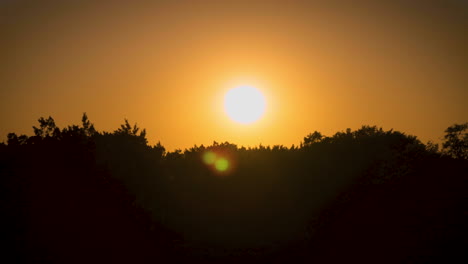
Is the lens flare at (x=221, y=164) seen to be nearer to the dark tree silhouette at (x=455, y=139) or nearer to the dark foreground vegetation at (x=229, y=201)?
the dark foreground vegetation at (x=229, y=201)

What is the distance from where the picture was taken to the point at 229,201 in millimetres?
41562

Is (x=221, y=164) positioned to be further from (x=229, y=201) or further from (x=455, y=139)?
(x=455, y=139)

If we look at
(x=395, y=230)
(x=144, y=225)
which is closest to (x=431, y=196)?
Answer: (x=395, y=230)

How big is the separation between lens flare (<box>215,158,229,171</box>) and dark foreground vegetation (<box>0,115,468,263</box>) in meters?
0.15

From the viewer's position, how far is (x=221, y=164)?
45.4m

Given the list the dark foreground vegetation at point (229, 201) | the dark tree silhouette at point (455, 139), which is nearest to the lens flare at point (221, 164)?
the dark foreground vegetation at point (229, 201)

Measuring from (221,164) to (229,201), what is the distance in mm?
4979

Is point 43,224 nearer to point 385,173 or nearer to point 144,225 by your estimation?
point 144,225

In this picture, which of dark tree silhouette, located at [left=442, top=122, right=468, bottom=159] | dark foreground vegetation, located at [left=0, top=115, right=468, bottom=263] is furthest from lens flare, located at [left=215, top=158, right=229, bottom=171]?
dark tree silhouette, located at [left=442, top=122, right=468, bottom=159]

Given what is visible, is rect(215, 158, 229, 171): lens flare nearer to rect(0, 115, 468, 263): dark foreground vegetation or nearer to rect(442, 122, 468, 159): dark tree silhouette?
rect(0, 115, 468, 263): dark foreground vegetation

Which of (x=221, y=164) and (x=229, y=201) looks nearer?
(x=229, y=201)

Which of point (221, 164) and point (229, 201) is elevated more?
point (221, 164)

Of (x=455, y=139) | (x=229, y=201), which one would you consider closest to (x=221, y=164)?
(x=229, y=201)

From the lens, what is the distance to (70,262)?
57.5 feet
